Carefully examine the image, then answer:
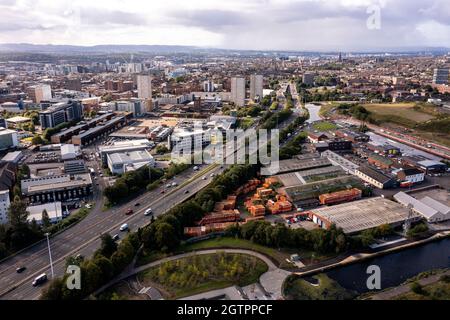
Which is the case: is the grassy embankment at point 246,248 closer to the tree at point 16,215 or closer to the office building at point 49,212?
the tree at point 16,215

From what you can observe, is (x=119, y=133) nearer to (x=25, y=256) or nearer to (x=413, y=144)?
(x=25, y=256)

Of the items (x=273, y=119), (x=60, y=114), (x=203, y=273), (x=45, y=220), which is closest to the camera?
(x=203, y=273)

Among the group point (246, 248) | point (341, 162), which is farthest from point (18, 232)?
point (341, 162)

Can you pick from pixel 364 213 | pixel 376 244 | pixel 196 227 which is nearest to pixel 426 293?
pixel 376 244

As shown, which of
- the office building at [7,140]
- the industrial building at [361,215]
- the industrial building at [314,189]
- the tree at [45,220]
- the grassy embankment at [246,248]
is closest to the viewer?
the grassy embankment at [246,248]

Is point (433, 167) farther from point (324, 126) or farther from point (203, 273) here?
point (203, 273)

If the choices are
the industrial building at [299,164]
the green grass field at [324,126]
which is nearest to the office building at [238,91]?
the green grass field at [324,126]
